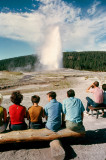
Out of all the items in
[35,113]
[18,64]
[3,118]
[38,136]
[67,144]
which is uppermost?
[18,64]

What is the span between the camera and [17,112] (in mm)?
3502

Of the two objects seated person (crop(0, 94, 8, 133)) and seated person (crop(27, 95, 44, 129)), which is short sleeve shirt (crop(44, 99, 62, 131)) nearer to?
seated person (crop(27, 95, 44, 129))

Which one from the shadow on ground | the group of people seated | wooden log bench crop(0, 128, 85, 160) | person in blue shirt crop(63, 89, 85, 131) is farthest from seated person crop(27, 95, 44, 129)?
person in blue shirt crop(63, 89, 85, 131)

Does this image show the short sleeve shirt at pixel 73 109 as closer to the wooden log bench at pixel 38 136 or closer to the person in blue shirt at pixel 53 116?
the person in blue shirt at pixel 53 116

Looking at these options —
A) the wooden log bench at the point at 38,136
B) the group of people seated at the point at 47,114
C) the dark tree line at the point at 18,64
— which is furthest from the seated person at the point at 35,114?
the dark tree line at the point at 18,64

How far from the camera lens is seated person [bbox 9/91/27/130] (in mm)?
3502

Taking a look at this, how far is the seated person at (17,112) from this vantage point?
3.50 meters

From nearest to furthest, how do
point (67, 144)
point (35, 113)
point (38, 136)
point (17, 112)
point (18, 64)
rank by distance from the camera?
point (38, 136)
point (17, 112)
point (35, 113)
point (67, 144)
point (18, 64)

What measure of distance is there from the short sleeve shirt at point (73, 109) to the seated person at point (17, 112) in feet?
3.56

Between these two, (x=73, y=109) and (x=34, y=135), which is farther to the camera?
(x=73, y=109)

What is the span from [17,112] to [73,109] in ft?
4.51

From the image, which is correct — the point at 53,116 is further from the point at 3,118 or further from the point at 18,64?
the point at 18,64

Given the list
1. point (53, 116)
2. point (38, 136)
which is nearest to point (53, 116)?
point (53, 116)

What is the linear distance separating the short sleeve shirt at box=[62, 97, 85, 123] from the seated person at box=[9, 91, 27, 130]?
1085 mm
